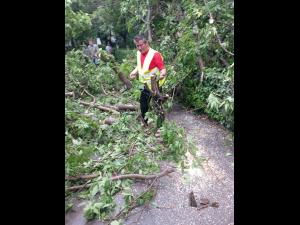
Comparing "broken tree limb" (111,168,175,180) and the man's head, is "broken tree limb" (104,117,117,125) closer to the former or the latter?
the man's head

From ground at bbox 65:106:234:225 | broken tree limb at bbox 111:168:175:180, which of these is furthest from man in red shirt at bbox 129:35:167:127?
broken tree limb at bbox 111:168:175:180

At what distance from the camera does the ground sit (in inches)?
118

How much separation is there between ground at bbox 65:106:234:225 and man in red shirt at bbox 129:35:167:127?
835mm

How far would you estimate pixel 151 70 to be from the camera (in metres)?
4.64

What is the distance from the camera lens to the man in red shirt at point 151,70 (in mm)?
4547

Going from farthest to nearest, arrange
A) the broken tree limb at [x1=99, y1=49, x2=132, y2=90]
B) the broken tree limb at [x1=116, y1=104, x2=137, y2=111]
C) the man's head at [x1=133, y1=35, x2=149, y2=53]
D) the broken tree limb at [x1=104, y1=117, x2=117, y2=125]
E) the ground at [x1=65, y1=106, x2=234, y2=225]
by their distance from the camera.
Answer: the broken tree limb at [x1=99, y1=49, x2=132, y2=90] → the broken tree limb at [x1=116, y1=104, x2=137, y2=111] → the broken tree limb at [x1=104, y1=117, x2=117, y2=125] → the man's head at [x1=133, y1=35, x2=149, y2=53] → the ground at [x1=65, y1=106, x2=234, y2=225]

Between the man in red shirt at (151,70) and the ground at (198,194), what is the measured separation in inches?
32.9

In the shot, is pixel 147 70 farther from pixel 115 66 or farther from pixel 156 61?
pixel 115 66
